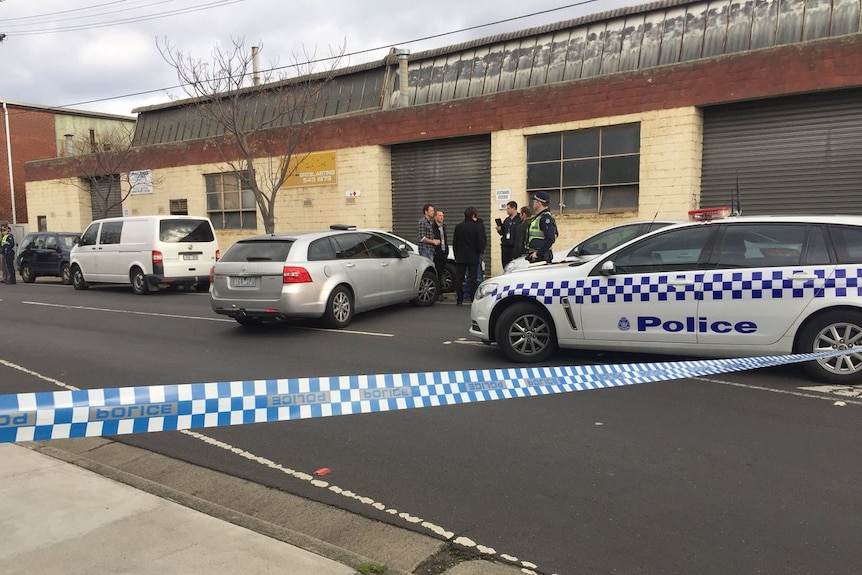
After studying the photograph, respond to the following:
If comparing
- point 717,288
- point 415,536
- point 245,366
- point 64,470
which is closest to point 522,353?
point 717,288

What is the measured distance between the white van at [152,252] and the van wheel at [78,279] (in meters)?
0.65

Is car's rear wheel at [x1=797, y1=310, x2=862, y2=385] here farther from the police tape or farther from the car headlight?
the car headlight

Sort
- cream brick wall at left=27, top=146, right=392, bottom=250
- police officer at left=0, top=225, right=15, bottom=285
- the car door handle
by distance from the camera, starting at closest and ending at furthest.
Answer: the car door handle → cream brick wall at left=27, top=146, right=392, bottom=250 → police officer at left=0, top=225, right=15, bottom=285

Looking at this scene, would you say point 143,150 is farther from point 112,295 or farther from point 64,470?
point 64,470

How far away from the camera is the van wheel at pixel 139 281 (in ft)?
47.6

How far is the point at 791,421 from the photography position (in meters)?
4.68

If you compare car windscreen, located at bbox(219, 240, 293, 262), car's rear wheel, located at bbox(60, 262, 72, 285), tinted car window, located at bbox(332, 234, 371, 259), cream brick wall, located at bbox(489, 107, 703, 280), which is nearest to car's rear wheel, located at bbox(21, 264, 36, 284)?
car's rear wheel, located at bbox(60, 262, 72, 285)

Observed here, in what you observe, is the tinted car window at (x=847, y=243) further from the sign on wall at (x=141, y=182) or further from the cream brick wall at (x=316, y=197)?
the sign on wall at (x=141, y=182)

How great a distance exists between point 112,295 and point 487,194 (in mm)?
9717

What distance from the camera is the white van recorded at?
563 inches

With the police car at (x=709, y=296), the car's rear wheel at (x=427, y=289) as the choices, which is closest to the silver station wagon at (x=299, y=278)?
the car's rear wheel at (x=427, y=289)

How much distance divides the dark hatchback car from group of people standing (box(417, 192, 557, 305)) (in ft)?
40.0

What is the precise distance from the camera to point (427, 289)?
11.4 metres

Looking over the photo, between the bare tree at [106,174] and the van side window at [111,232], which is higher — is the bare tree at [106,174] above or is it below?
above
